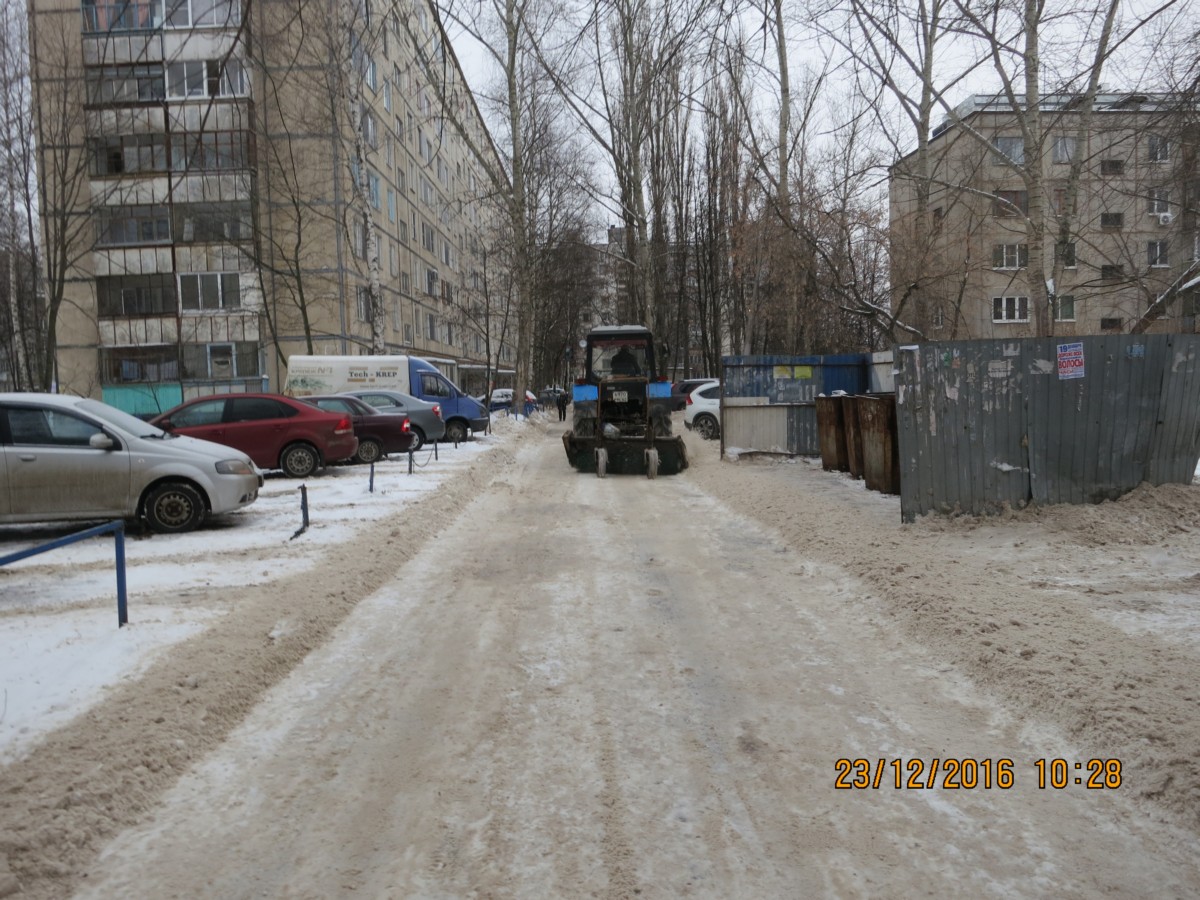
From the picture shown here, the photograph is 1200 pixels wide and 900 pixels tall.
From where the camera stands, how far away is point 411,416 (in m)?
20.8

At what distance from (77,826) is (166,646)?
227 cm

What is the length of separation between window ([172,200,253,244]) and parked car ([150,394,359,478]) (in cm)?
2107

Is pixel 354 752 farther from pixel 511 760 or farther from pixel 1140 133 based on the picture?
pixel 1140 133

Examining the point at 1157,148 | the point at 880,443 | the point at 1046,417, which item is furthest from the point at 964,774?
the point at 1157,148

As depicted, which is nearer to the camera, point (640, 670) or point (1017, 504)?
point (640, 670)

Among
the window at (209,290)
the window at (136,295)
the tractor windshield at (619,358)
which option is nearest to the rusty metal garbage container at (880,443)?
the tractor windshield at (619,358)

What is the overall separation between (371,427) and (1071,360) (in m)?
13.5

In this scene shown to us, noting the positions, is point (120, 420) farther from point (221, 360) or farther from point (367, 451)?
point (221, 360)

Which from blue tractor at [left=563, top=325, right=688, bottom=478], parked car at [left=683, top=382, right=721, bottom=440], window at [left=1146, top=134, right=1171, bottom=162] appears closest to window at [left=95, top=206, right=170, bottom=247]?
parked car at [left=683, top=382, right=721, bottom=440]

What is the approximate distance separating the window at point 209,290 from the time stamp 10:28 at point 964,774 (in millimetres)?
36289

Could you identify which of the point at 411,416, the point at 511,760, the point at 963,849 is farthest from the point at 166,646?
the point at 411,416

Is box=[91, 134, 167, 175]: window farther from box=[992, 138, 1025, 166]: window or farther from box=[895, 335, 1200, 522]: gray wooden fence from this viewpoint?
box=[895, 335, 1200, 522]: gray wooden fence

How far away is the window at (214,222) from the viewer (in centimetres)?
3328

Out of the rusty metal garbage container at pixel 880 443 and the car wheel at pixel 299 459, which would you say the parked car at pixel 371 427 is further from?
the rusty metal garbage container at pixel 880 443
